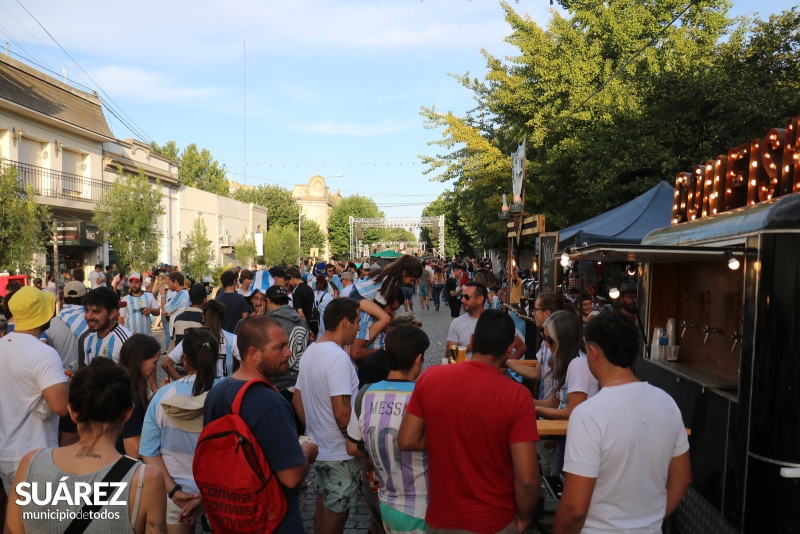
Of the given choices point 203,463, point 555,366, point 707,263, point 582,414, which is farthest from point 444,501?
point 707,263

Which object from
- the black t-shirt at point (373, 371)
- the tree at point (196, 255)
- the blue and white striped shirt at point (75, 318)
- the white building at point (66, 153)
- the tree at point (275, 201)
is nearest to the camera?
the black t-shirt at point (373, 371)

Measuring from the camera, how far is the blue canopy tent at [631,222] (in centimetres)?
1182

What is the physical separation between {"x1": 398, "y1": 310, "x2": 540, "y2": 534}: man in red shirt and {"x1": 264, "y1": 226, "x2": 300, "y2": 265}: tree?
50.7 metres

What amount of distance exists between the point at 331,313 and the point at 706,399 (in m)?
2.80

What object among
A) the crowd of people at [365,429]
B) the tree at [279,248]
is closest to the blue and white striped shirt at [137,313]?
the crowd of people at [365,429]

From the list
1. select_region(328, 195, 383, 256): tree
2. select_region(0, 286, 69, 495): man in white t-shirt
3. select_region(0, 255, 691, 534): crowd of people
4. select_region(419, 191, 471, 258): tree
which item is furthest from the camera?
select_region(328, 195, 383, 256): tree

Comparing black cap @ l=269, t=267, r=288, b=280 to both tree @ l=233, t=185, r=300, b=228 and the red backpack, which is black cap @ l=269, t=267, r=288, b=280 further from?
tree @ l=233, t=185, r=300, b=228

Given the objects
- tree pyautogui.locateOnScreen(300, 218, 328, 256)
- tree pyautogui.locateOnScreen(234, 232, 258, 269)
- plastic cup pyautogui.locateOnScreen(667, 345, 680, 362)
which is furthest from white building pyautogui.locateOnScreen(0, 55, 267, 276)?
tree pyautogui.locateOnScreen(300, 218, 328, 256)

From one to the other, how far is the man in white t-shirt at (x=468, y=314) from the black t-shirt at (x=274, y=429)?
4610 mm

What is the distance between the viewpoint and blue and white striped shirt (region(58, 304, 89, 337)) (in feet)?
21.5

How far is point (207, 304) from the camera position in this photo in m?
6.43

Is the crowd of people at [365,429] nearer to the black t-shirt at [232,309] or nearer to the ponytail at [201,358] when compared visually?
the ponytail at [201,358]

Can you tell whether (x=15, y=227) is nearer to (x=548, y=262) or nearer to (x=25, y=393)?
(x=548, y=262)

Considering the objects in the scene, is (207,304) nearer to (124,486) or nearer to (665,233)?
(124,486)
